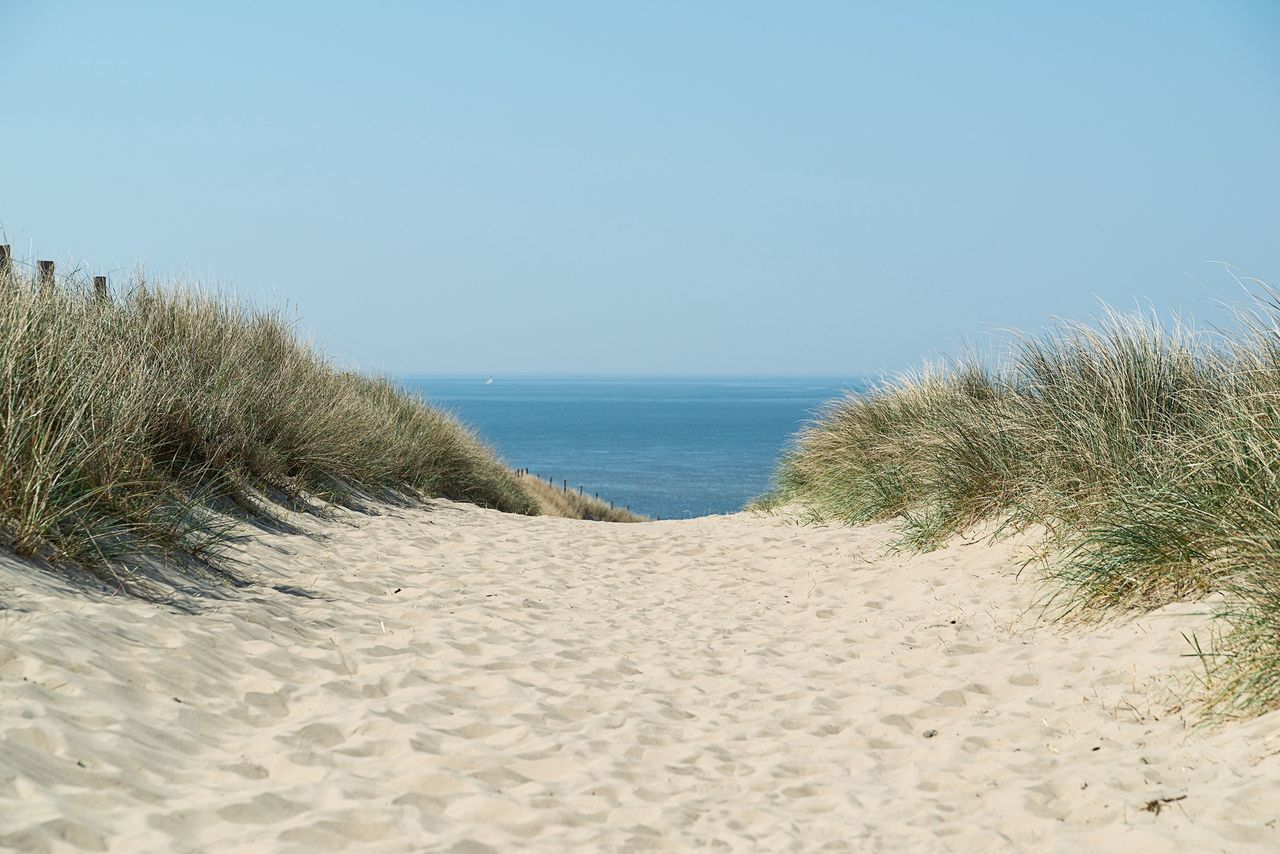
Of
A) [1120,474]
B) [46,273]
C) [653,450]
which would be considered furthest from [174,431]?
[653,450]

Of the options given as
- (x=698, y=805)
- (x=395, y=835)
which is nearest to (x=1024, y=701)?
(x=698, y=805)

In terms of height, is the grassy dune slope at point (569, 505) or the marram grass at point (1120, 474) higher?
the marram grass at point (1120, 474)

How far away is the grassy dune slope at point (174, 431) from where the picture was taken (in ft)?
17.2

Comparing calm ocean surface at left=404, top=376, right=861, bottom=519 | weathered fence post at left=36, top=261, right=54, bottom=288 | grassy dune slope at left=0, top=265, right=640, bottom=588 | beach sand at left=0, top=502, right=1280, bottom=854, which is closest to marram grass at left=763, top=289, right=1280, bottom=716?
beach sand at left=0, top=502, right=1280, bottom=854

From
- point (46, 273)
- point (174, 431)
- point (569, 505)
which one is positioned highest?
point (46, 273)

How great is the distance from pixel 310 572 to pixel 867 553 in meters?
4.62

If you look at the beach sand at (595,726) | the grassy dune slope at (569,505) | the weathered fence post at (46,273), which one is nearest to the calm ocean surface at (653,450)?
the grassy dune slope at (569,505)

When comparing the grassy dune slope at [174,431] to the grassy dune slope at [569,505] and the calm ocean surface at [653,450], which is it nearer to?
the calm ocean surface at [653,450]

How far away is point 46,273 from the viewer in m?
8.86

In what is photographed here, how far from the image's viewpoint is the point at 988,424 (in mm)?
8555

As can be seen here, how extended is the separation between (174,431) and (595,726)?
5198 millimetres

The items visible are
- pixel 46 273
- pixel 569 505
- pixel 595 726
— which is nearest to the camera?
pixel 595 726

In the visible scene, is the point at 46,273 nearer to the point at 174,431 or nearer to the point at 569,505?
the point at 174,431

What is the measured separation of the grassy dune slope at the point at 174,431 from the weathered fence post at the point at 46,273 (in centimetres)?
12
